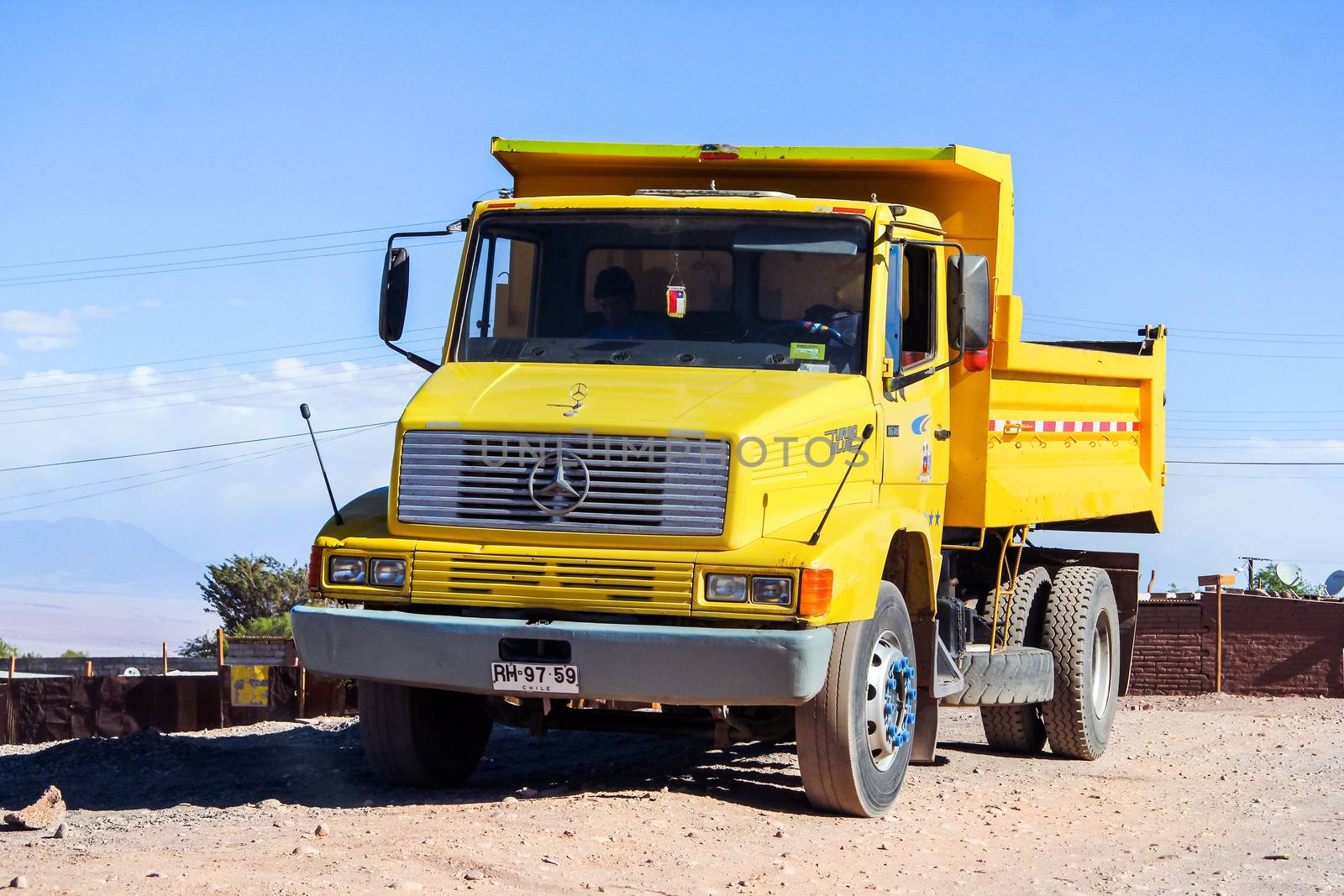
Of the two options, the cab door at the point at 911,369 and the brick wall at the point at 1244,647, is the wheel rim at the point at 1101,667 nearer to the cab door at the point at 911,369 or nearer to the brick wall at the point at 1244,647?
the cab door at the point at 911,369

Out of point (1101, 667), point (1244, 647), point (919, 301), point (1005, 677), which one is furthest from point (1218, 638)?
point (919, 301)

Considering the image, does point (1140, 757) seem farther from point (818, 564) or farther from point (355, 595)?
point (355, 595)

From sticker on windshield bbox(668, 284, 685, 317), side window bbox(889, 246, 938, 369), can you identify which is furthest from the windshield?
side window bbox(889, 246, 938, 369)

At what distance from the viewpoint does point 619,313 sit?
873 centimetres

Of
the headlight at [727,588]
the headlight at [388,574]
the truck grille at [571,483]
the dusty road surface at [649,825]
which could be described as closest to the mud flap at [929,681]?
the dusty road surface at [649,825]

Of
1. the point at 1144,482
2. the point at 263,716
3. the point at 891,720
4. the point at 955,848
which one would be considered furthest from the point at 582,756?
the point at 263,716

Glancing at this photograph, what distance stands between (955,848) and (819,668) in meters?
1.02

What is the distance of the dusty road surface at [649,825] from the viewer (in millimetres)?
6543

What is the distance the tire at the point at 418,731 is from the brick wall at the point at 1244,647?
13090 mm

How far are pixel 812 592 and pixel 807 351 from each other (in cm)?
154

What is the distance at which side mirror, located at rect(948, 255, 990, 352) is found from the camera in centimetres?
870

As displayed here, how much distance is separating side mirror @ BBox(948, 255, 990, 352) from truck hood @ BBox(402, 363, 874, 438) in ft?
2.31

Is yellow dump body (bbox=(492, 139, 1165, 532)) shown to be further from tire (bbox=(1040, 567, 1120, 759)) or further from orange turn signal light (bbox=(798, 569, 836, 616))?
orange turn signal light (bbox=(798, 569, 836, 616))

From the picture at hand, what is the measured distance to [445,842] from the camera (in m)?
6.93
